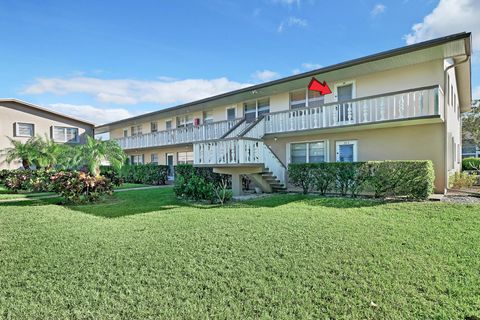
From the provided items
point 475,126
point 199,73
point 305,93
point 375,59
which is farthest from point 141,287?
point 475,126

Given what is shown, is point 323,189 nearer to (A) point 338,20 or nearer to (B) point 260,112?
(B) point 260,112

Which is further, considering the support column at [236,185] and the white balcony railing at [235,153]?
the support column at [236,185]

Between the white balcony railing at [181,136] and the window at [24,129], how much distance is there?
27.5ft

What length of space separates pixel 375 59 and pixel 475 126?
28449mm

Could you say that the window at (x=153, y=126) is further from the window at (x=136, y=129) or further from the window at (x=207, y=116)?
the window at (x=207, y=116)

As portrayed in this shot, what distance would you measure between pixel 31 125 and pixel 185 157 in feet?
52.7

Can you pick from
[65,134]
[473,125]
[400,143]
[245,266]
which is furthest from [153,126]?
[473,125]

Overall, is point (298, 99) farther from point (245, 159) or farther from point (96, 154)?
point (96, 154)

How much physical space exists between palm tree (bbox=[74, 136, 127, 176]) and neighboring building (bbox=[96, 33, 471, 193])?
3.55 meters

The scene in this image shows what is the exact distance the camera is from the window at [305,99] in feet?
48.7

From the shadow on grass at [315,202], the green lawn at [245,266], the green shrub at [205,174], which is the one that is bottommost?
the green lawn at [245,266]

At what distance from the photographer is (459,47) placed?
9883 mm

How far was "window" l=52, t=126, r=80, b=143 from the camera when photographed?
2752cm

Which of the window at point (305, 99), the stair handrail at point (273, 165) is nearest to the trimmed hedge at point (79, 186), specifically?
the stair handrail at point (273, 165)
